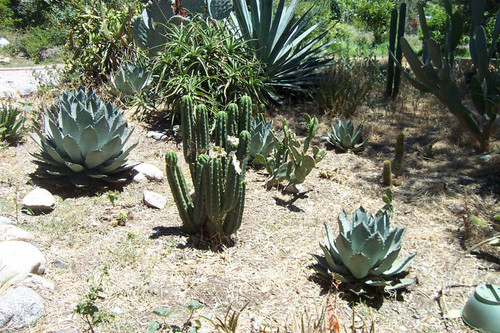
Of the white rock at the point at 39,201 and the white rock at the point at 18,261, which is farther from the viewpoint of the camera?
the white rock at the point at 39,201

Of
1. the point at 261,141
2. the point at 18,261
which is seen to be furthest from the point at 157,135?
the point at 18,261

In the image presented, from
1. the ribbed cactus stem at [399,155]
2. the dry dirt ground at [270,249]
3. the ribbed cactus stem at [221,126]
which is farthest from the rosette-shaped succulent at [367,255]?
the ribbed cactus stem at [221,126]

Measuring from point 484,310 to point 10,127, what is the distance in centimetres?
499

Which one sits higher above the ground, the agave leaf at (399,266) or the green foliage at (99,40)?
the green foliage at (99,40)

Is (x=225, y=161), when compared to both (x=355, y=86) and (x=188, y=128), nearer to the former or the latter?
(x=188, y=128)

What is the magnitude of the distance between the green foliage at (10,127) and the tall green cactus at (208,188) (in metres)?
2.51

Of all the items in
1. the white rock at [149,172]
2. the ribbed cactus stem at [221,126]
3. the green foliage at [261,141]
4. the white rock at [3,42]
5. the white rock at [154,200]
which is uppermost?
the white rock at [3,42]

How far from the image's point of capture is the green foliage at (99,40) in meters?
7.52

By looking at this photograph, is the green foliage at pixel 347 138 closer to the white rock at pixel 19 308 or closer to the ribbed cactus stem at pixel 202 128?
the ribbed cactus stem at pixel 202 128

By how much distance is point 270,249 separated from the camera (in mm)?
A: 3752

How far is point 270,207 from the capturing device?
14.5 ft

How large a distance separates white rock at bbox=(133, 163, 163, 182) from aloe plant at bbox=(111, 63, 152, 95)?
2192mm

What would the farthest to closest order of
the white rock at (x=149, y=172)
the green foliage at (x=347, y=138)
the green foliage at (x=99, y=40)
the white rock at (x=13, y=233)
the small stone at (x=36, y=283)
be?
the green foliage at (x=99, y=40) → the green foliage at (x=347, y=138) → the white rock at (x=149, y=172) → the white rock at (x=13, y=233) → the small stone at (x=36, y=283)

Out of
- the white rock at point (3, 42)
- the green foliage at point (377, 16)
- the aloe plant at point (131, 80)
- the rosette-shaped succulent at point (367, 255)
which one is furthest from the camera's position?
the white rock at point (3, 42)
